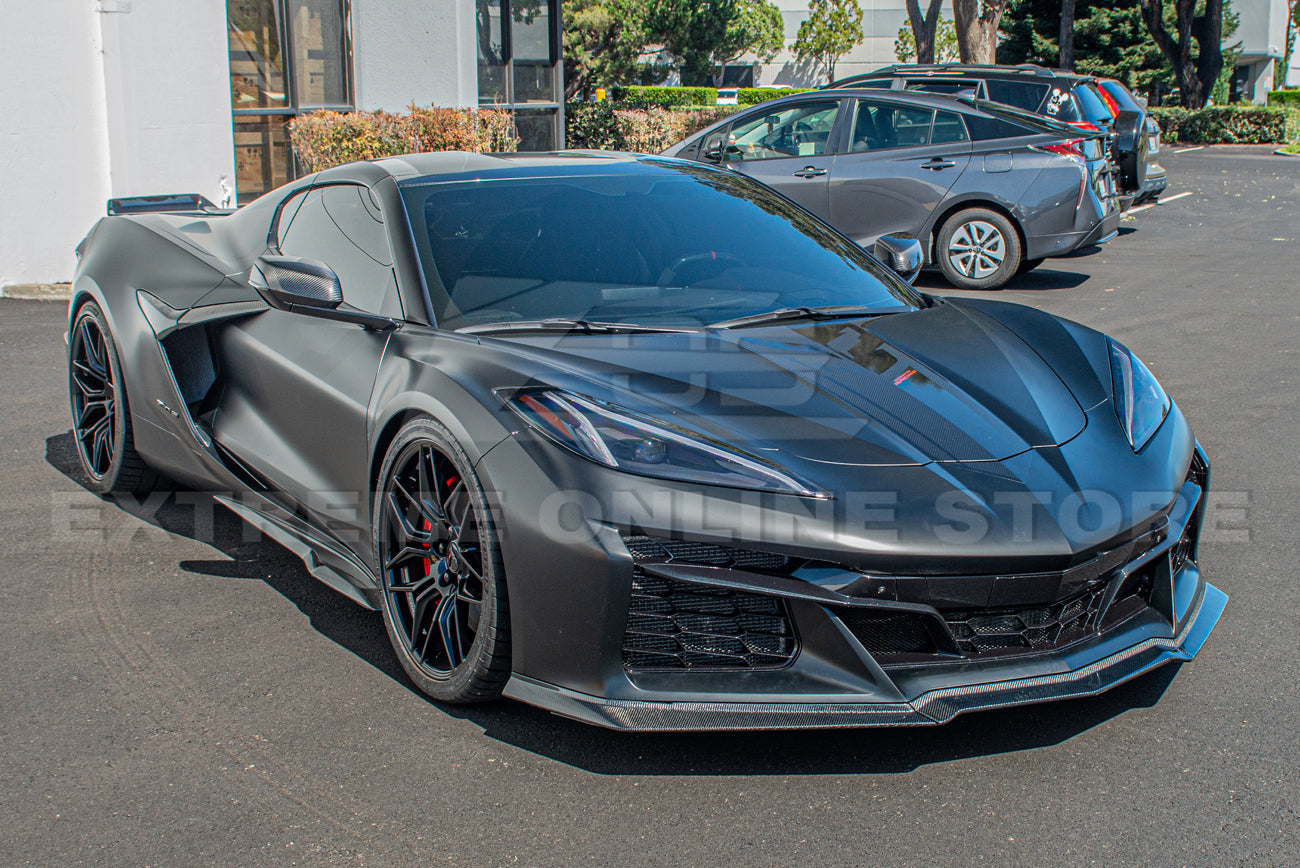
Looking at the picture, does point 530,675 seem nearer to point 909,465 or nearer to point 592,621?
point 592,621

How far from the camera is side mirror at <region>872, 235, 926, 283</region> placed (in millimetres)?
4508

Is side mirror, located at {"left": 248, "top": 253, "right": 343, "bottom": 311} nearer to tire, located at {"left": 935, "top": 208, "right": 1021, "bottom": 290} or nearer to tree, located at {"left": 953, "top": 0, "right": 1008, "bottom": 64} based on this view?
tire, located at {"left": 935, "top": 208, "right": 1021, "bottom": 290}

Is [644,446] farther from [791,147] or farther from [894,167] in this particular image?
[791,147]

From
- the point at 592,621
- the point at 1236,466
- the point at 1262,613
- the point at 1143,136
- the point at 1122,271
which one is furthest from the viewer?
the point at 1143,136

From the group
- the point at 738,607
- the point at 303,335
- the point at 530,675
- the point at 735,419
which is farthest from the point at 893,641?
the point at 303,335

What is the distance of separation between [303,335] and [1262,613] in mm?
2987

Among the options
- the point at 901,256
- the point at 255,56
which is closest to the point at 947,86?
the point at 255,56

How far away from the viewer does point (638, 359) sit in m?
3.21

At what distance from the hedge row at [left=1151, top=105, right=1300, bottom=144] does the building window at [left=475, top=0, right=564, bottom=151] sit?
961 inches

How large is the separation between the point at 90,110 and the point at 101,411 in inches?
225

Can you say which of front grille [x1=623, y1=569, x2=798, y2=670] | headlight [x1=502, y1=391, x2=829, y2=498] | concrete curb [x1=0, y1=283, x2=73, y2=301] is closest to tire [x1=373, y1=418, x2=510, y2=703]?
headlight [x1=502, y1=391, x2=829, y2=498]

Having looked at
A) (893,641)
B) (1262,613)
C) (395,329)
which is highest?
(395,329)

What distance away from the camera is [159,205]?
17.1 feet

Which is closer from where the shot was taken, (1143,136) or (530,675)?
(530,675)
